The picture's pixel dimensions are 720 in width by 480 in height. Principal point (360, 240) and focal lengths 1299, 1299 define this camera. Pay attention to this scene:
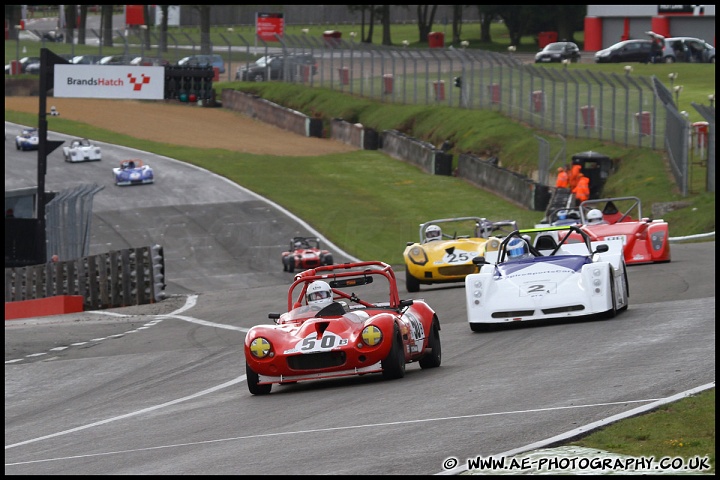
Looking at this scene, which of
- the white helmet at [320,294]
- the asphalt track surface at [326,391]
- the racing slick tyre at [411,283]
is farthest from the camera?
the racing slick tyre at [411,283]

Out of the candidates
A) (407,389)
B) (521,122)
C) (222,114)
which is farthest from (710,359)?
(222,114)

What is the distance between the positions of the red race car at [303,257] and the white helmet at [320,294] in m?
19.8

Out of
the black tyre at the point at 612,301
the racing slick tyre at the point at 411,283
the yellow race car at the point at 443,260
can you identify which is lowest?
the racing slick tyre at the point at 411,283

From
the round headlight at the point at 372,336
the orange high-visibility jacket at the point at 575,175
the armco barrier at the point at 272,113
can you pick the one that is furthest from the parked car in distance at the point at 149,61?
the round headlight at the point at 372,336

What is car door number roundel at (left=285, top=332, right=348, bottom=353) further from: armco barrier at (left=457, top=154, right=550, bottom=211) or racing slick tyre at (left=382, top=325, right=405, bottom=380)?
armco barrier at (left=457, top=154, right=550, bottom=211)

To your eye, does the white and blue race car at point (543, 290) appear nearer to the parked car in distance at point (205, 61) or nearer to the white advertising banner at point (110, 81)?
the white advertising banner at point (110, 81)

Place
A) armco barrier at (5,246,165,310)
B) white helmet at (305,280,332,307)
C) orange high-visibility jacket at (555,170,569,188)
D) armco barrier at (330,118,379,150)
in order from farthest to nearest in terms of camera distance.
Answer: armco barrier at (330,118,379,150)
orange high-visibility jacket at (555,170,569,188)
armco barrier at (5,246,165,310)
white helmet at (305,280,332,307)

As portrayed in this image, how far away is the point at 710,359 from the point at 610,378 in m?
1.00

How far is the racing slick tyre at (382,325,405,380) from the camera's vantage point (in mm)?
11609

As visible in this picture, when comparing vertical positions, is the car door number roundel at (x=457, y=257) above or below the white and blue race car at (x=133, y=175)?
above

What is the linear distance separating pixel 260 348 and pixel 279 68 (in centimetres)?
6036

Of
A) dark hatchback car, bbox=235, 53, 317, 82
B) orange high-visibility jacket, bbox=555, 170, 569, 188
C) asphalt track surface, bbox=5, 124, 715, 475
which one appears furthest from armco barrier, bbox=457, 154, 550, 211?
dark hatchback car, bbox=235, 53, 317, 82

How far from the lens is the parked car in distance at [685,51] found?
67188 millimetres

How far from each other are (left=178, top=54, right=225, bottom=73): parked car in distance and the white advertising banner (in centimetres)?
3157
